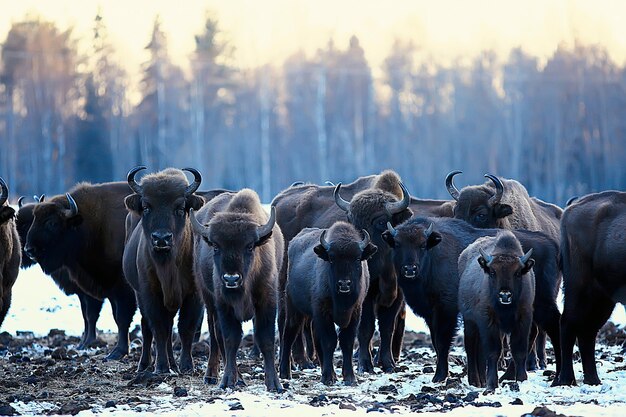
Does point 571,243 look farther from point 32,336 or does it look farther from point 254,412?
point 32,336

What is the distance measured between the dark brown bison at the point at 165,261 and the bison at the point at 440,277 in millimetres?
2458

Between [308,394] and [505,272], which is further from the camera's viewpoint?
[505,272]

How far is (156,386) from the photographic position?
11188 millimetres

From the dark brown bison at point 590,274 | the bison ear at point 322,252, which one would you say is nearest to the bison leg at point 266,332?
the bison ear at point 322,252

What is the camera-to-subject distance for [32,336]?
18000 millimetres

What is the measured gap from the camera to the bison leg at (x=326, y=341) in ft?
37.9

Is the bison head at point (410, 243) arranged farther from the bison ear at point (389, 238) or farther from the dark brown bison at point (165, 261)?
the dark brown bison at point (165, 261)

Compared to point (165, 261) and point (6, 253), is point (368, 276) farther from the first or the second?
point (6, 253)

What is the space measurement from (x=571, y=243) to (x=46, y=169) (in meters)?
46.0

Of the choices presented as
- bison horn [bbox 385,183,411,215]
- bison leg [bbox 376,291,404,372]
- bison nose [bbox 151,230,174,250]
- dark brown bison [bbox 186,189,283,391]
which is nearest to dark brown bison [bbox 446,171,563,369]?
bison horn [bbox 385,183,411,215]

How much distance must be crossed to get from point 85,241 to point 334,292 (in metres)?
5.71


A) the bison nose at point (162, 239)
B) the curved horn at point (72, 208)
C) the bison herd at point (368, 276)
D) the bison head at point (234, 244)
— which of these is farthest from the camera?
the curved horn at point (72, 208)

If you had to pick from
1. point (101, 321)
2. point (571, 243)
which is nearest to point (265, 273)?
point (571, 243)

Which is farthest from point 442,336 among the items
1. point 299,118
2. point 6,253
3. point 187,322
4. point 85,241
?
point 299,118
